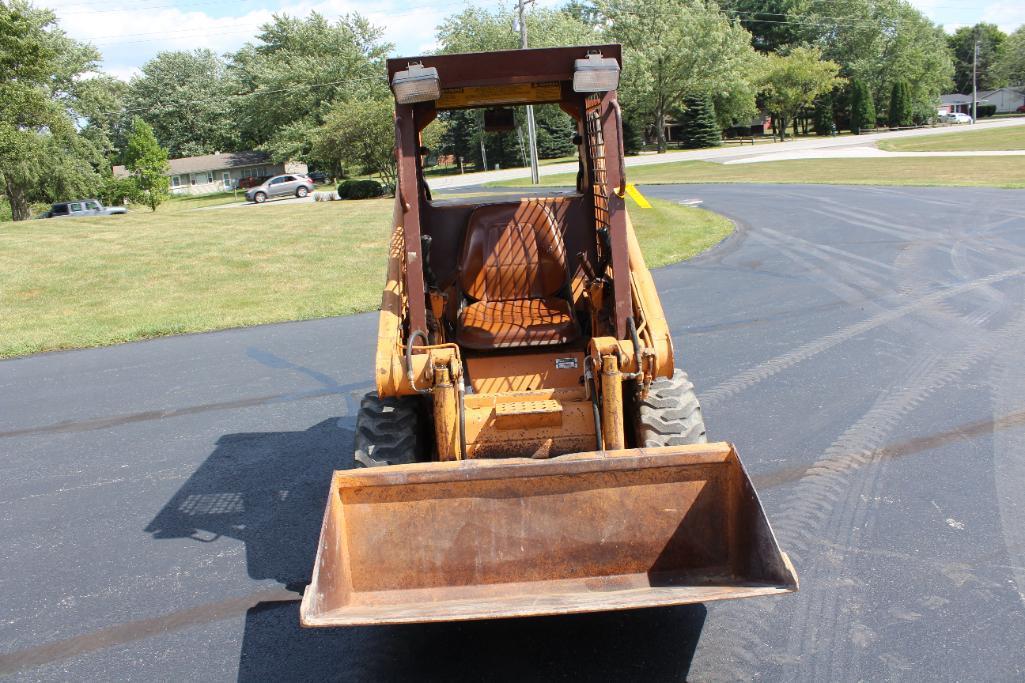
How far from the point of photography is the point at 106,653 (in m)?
4.20

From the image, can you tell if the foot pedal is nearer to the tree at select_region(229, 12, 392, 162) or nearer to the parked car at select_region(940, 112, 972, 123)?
the tree at select_region(229, 12, 392, 162)

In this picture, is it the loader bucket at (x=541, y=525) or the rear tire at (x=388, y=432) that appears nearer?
the loader bucket at (x=541, y=525)

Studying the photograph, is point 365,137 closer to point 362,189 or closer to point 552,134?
point 362,189

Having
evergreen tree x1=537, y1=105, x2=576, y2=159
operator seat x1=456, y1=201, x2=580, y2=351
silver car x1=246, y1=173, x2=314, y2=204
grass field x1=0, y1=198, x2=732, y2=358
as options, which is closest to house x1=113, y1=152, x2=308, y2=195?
evergreen tree x1=537, y1=105, x2=576, y2=159

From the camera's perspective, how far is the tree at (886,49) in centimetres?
7300

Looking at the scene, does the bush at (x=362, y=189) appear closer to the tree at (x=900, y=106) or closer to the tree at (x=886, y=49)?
the tree at (x=886, y=49)

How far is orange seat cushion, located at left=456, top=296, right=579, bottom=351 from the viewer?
17.0 ft

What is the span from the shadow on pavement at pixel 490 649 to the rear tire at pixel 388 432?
89cm

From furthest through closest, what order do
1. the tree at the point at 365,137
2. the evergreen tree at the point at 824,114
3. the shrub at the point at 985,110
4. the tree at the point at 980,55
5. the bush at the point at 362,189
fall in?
1. the tree at the point at 980,55
2. the shrub at the point at 985,110
3. the evergreen tree at the point at 824,114
4. the tree at the point at 365,137
5. the bush at the point at 362,189

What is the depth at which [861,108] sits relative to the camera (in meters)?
68.8

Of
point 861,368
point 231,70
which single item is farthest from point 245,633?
point 231,70

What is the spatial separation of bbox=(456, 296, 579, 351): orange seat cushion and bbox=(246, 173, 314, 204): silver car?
146ft

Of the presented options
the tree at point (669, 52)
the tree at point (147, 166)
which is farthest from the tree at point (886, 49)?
the tree at point (147, 166)

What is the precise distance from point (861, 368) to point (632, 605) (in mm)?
5434
